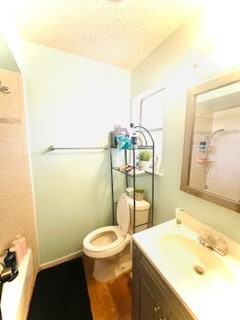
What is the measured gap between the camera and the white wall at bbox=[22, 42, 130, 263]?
149cm

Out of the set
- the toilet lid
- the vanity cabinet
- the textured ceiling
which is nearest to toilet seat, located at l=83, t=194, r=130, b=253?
the toilet lid

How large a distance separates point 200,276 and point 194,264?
0.12 metres

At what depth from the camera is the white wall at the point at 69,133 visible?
4.90 feet

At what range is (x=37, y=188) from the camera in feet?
5.17

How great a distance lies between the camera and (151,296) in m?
0.90

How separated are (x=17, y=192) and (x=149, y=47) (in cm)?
186

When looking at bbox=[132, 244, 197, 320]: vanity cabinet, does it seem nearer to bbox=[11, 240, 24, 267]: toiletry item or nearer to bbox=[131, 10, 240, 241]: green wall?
bbox=[131, 10, 240, 241]: green wall

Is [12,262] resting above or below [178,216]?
below

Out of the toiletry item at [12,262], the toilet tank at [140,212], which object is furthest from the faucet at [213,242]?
the toiletry item at [12,262]

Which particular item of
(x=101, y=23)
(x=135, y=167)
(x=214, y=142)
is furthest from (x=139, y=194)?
(x=101, y=23)

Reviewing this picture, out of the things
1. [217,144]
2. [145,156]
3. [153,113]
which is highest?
[153,113]

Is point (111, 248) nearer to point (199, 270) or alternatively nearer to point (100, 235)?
point (100, 235)

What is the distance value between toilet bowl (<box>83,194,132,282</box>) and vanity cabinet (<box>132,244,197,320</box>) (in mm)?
445

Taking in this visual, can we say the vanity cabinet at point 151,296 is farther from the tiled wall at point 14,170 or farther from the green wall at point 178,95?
the tiled wall at point 14,170
